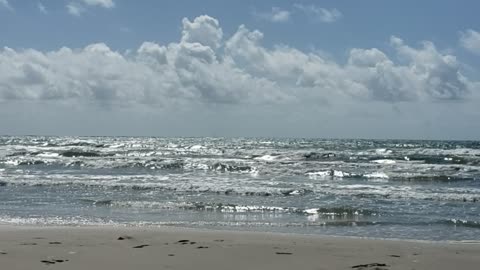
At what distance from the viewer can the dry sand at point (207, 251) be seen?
25.5 feet

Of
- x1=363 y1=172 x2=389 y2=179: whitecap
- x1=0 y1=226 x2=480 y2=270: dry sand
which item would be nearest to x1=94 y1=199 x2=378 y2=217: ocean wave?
x1=0 y1=226 x2=480 y2=270: dry sand

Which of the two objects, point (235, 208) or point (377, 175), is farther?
point (377, 175)

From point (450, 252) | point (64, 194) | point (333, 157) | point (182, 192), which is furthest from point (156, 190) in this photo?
point (333, 157)

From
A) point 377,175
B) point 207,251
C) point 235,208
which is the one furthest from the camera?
point 377,175

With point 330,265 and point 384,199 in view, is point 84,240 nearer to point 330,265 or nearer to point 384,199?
point 330,265

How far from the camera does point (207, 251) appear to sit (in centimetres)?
875

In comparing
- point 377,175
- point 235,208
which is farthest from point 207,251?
point 377,175

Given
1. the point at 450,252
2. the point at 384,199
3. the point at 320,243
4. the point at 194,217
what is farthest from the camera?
the point at 384,199

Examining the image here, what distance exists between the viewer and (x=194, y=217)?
13.1 metres

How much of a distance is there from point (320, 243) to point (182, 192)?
9212 millimetres

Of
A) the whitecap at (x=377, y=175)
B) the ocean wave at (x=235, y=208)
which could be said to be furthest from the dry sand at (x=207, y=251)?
the whitecap at (x=377, y=175)

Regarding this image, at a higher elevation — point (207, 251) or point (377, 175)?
point (377, 175)

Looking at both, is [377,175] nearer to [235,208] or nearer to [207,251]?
[235,208]

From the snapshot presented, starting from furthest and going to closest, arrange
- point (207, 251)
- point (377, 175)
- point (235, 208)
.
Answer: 1. point (377, 175)
2. point (235, 208)
3. point (207, 251)
